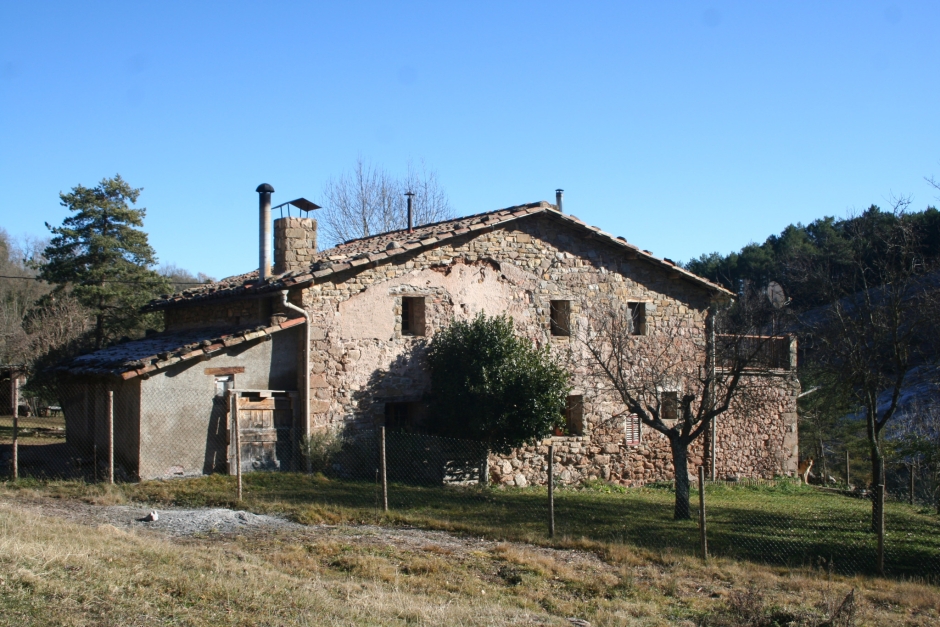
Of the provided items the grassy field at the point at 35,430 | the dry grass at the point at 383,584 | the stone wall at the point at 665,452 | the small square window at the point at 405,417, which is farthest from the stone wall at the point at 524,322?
the grassy field at the point at 35,430

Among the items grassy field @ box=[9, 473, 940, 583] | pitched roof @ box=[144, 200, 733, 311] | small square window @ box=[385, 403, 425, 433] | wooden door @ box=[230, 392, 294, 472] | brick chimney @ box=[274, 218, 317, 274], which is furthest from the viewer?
brick chimney @ box=[274, 218, 317, 274]

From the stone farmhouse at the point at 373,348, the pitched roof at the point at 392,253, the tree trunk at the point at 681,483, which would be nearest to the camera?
the tree trunk at the point at 681,483

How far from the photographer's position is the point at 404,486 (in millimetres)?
15172

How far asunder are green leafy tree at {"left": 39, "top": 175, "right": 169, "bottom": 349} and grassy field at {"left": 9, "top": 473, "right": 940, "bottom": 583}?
14.2 m

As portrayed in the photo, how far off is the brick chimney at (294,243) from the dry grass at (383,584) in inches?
315

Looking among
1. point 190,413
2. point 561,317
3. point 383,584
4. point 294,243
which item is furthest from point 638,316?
A: point 383,584

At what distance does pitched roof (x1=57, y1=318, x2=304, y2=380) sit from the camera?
1402 cm

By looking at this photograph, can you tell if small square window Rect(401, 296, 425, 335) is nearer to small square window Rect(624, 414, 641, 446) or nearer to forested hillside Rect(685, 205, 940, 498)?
small square window Rect(624, 414, 641, 446)

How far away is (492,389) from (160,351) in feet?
21.1

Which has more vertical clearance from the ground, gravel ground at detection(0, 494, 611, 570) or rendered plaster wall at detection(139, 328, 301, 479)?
rendered plaster wall at detection(139, 328, 301, 479)

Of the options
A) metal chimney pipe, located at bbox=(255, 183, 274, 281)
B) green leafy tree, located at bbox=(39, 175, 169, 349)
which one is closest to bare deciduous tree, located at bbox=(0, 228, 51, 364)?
green leafy tree, located at bbox=(39, 175, 169, 349)

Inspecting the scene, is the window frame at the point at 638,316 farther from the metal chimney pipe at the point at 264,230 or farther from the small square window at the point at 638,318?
the metal chimney pipe at the point at 264,230

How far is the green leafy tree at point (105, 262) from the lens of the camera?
2658 cm

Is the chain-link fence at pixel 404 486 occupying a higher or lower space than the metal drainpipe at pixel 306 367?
lower
